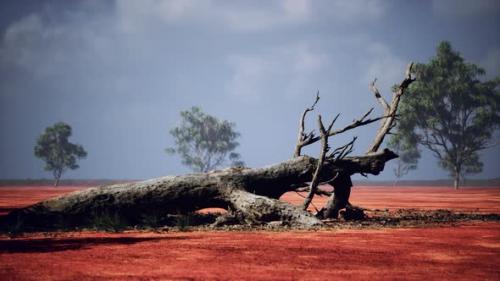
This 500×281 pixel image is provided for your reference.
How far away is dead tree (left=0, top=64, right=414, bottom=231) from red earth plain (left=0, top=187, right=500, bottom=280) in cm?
155

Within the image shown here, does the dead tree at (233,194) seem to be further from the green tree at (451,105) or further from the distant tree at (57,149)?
the distant tree at (57,149)

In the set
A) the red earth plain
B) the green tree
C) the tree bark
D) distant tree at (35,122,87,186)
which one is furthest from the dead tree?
distant tree at (35,122,87,186)

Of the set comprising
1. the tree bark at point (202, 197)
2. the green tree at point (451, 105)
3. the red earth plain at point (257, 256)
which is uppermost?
the green tree at point (451, 105)

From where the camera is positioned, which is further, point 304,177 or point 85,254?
point 304,177

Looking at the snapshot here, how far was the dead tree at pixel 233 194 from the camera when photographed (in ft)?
41.0

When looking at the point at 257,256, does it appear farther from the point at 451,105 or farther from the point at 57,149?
the point at 57,149

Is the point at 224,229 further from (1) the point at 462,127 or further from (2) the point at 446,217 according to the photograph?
(1) the point at 462,127

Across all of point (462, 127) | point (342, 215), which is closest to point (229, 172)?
point (342, 215)

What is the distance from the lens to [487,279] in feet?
18.5

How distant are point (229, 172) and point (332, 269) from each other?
810 cm

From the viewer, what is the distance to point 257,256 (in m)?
7.33

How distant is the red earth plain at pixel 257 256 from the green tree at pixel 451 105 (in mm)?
45464

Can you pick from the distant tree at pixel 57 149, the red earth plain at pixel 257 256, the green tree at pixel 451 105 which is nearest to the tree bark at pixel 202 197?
the red earth plain at pixel 257 256

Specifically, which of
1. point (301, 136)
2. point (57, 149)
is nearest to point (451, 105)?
point (301, 136)
